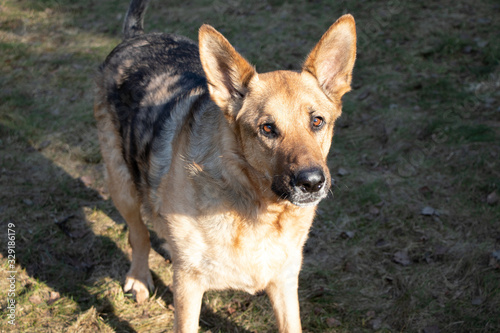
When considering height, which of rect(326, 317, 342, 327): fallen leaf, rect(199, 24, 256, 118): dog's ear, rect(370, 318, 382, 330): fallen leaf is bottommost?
rect(326, 317, 342, 327): fallen leaf

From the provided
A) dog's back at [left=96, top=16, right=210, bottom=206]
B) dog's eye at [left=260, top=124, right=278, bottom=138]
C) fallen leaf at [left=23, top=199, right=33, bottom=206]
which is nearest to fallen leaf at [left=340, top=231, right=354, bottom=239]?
dog's back at [left=96, top=16, right=210, bottom=206]

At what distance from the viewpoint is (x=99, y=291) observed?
4195 millimetres

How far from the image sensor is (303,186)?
263cm

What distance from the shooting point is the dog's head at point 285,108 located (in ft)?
8.89

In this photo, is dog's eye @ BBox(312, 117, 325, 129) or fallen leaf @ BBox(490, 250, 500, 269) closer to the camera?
dog's eye @ BBox(312, 117, 325, 129)

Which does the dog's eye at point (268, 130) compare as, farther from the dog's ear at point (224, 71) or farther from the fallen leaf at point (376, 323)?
the fallen leaf at point (376, 323)

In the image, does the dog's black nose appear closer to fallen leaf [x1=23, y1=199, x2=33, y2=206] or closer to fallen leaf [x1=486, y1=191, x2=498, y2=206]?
fallen leaf [x1=486, y1=191, x2=498, y2=206]

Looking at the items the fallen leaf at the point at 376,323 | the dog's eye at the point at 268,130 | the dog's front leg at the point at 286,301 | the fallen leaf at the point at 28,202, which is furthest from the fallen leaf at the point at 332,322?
the fallen leaf at the point at 28,202

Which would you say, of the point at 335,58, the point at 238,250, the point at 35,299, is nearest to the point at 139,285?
the point at 35,299

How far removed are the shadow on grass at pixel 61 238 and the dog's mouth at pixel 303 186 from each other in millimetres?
1755

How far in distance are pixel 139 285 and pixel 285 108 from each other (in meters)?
2.36

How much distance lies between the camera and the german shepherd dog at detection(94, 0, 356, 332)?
2.87m

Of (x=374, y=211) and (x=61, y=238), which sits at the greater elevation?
(x=374, y=211)

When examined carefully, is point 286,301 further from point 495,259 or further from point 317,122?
point 495,259
